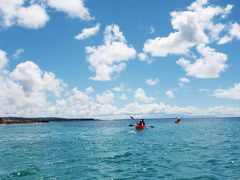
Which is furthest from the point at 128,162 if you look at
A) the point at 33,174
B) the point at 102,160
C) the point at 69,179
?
the point at 33,174

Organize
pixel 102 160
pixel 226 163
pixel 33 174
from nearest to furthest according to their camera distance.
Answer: pixel 33 174
pixel 226 163
pixel 102 160

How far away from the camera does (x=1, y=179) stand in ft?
50.9

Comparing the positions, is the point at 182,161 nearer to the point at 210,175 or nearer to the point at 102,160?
the point at 210,175

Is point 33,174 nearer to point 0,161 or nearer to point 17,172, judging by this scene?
point 17,172

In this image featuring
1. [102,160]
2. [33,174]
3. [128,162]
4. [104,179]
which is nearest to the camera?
[104,179]

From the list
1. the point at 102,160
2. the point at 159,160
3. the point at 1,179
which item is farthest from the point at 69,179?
the point at 159,160

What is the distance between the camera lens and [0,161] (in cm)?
2195

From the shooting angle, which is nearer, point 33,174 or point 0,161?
point 33,174

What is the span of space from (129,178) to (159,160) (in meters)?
6.42

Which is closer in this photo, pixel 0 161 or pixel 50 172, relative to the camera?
pixel 50 172

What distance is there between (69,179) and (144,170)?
611 cm

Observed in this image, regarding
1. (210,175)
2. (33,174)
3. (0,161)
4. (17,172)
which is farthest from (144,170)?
(0,161)

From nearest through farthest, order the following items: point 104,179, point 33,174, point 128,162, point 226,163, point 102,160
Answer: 1. point 104,179
2. point 33,174
3. point 226,163
4. point 128,162
5. point 102,160

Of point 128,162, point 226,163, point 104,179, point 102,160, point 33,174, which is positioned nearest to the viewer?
point 104,179
